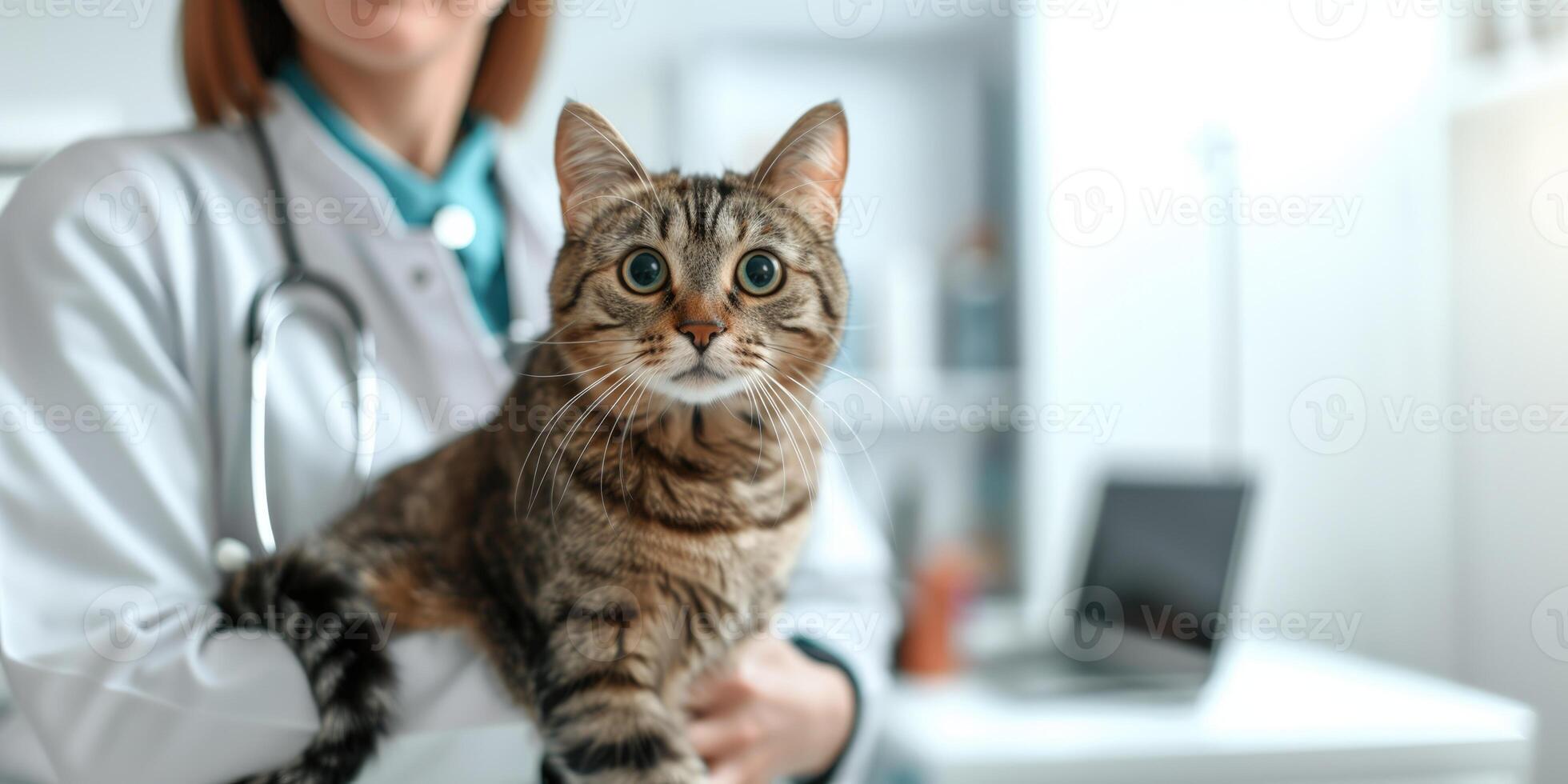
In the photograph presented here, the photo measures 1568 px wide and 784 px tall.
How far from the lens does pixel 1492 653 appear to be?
57 cm

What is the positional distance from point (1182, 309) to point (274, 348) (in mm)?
1713

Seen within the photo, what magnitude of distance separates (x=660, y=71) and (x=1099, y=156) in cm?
95

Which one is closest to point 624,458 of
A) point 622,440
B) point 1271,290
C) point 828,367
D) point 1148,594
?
point 622,440

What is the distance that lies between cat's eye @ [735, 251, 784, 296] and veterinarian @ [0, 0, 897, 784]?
0.19 m

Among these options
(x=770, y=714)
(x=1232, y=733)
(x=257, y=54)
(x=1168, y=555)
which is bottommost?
(x=1232, y=733)

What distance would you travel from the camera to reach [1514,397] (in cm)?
54

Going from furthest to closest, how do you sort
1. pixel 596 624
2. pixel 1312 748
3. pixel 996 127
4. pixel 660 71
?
pixel 996 127
pixel 660 71
pixel 1312 748
pixel 596 624

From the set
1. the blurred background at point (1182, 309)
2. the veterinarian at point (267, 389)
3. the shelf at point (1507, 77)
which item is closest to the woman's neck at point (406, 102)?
the veterinarian at point (267, 389)

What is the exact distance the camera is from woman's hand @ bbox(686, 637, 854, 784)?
609mm

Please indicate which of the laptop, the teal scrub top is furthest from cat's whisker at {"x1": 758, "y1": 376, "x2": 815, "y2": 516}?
the laptop

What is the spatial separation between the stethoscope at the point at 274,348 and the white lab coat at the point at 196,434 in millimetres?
14

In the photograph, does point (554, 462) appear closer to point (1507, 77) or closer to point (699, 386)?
point (699, 386)

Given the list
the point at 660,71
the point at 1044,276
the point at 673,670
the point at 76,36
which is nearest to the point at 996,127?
the point at 1044,276

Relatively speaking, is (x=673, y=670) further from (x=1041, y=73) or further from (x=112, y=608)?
(x=1041, y=73)
